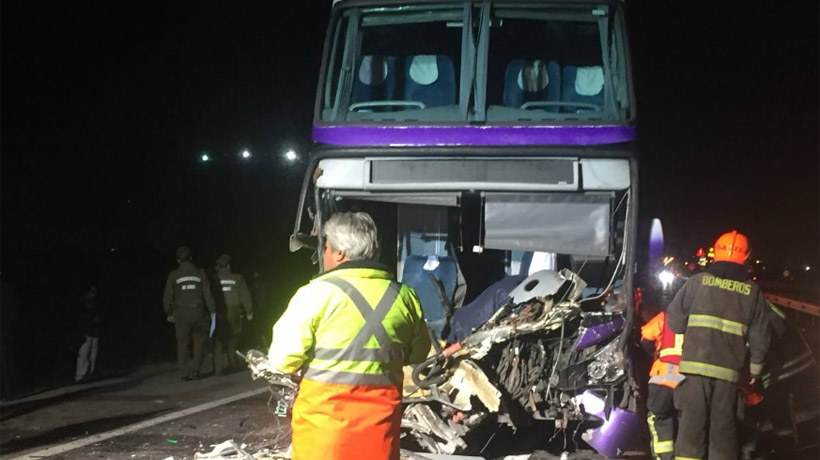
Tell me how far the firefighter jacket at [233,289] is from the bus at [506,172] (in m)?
4.21

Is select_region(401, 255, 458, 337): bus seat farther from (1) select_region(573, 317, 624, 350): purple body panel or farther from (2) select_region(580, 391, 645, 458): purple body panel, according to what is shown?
(2) select_region(580, 391, 645, 458): purple body panel

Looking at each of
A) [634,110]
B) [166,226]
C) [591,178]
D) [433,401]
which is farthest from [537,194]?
[166,226]

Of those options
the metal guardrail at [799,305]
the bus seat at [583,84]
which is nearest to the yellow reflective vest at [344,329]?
the bus seat at [583,84]

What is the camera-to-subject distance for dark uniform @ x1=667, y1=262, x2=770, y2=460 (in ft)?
16.8

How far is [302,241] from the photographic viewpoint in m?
6.05

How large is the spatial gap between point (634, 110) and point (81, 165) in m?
22.5

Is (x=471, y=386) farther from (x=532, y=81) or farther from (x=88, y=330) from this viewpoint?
Result: (x=88, y=330)

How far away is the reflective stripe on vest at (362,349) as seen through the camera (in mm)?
2998

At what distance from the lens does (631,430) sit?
5.81 m

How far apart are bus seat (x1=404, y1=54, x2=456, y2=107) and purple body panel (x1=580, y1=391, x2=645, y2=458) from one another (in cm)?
269

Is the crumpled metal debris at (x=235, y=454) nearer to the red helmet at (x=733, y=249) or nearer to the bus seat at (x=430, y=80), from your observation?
the bus seat at (x=430, y=80)

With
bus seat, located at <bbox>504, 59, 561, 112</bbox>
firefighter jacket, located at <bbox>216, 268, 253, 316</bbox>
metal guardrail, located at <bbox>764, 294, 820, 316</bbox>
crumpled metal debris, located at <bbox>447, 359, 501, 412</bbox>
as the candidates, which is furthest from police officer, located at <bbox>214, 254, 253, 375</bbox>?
metal guardrail, located at <bbox>764, 294, 820, 316</bbox>

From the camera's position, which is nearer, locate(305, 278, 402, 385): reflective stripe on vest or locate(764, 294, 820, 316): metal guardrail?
locate(305, 278, 402, 385): reflective stripe on vest

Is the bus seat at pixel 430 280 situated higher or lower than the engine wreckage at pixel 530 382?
higher
